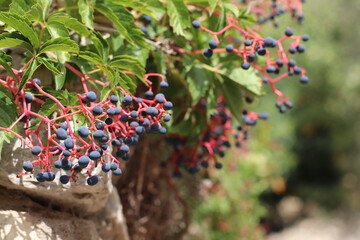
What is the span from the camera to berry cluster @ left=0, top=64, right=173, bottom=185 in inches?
45.4

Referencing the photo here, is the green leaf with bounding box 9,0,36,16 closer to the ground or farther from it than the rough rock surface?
farther from it

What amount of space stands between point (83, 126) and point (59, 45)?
213 millimetres

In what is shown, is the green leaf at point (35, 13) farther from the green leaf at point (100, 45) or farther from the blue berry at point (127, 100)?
the blue berry at point (127, 100)

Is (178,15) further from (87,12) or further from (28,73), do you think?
(28,73)

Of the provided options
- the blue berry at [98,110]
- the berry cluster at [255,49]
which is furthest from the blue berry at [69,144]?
the berry cluster at [255,49]

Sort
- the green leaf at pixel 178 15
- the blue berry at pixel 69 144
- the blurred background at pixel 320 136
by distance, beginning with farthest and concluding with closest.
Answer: the blurred background at pixel 320 136
the green leaf at pixel 178 15
the blue berry at pixel 69 144

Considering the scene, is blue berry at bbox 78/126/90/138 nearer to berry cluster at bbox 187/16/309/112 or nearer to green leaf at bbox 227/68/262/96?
berry cluster at bbox 187/16/309/112

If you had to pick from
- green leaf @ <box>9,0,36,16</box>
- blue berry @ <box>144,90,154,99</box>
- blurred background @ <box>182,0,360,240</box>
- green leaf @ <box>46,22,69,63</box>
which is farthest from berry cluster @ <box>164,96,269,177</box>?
blurred background @ <box>182,0,360,240</box>

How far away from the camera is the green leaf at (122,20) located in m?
1.35

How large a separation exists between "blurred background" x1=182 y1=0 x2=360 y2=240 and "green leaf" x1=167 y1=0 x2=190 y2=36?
4.93 m

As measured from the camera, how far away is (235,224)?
3.37 m

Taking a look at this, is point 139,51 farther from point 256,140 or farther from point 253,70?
point 256,140

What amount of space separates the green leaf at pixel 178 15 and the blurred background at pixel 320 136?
4.93m

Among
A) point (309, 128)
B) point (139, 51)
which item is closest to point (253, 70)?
point (139, 51)
